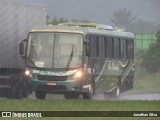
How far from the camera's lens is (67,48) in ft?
83.0

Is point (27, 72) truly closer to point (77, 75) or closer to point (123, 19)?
point (77, 75)

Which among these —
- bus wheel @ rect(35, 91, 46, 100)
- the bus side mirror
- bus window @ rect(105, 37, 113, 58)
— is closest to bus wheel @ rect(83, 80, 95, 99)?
bus wheel @ rect(35, 91, 46, 100)

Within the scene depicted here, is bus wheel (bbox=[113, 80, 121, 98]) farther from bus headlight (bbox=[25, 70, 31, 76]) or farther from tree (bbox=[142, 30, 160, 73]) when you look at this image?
tree (bbox=[142, 30, 160, 73])

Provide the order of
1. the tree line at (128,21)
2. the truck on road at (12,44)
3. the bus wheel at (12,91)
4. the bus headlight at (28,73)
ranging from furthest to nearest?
the tree line at (128,21), the bus wheel at (12,91), the truck on road at (12,44), the bus headlight at (28,73)

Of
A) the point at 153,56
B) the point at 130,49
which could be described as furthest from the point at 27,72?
the point at 153,56

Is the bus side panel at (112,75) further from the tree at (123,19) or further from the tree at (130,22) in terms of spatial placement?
the tree at (123,19)

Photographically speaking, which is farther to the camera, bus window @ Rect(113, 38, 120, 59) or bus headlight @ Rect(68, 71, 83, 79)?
bus window @ Rect(113, 38, 120, 59)

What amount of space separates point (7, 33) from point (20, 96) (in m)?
2.72

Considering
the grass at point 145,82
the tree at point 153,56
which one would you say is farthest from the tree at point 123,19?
the grass at point 145,82

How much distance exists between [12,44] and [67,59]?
11.4 ft

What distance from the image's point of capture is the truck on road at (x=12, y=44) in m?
27.1

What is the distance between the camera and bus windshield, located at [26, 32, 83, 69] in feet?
83.0

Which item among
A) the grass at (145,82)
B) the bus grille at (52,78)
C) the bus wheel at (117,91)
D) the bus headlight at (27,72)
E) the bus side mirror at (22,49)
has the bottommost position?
the grass at (145,82)

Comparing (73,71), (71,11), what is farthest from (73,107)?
(71,11)
